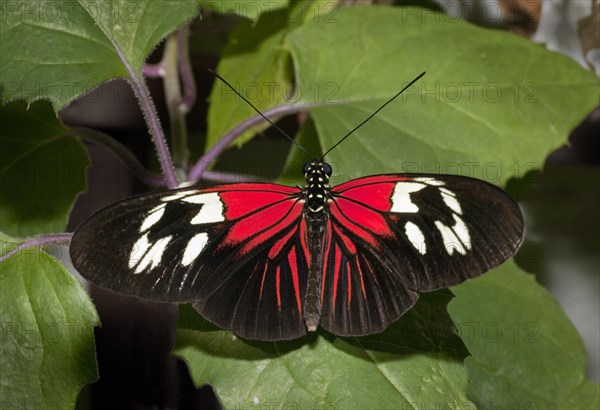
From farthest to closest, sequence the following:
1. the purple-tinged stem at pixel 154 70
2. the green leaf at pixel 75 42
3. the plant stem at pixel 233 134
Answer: the purple-tinged stem at pixel 154 70 < the plant stem at pixel 233 134 < the green leaf at pixel 75 42

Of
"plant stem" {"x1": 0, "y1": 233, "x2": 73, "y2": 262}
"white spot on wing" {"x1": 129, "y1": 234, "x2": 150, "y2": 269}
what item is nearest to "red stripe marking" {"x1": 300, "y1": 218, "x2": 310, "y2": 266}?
"white spot on wing" {"x1": 129, "y1": 234, "x2": 150, "y2": 269}

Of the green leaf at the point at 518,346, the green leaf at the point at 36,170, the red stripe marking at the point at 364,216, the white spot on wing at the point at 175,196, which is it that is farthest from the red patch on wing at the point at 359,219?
the green leaf at the point at 36,170

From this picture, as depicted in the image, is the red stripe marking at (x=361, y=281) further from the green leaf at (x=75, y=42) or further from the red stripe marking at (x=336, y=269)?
the green leaf at (x=75, y=42)

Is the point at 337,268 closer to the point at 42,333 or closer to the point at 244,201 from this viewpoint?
the point at 244,201

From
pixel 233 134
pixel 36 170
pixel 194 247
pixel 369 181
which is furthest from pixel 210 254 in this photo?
pixel 36 170

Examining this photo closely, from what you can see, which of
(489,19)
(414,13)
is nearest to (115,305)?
(414,13)

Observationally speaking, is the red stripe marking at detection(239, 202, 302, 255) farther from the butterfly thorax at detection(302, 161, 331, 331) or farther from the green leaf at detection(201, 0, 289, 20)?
the green leaf at detection(201, 0, 289, 20)
